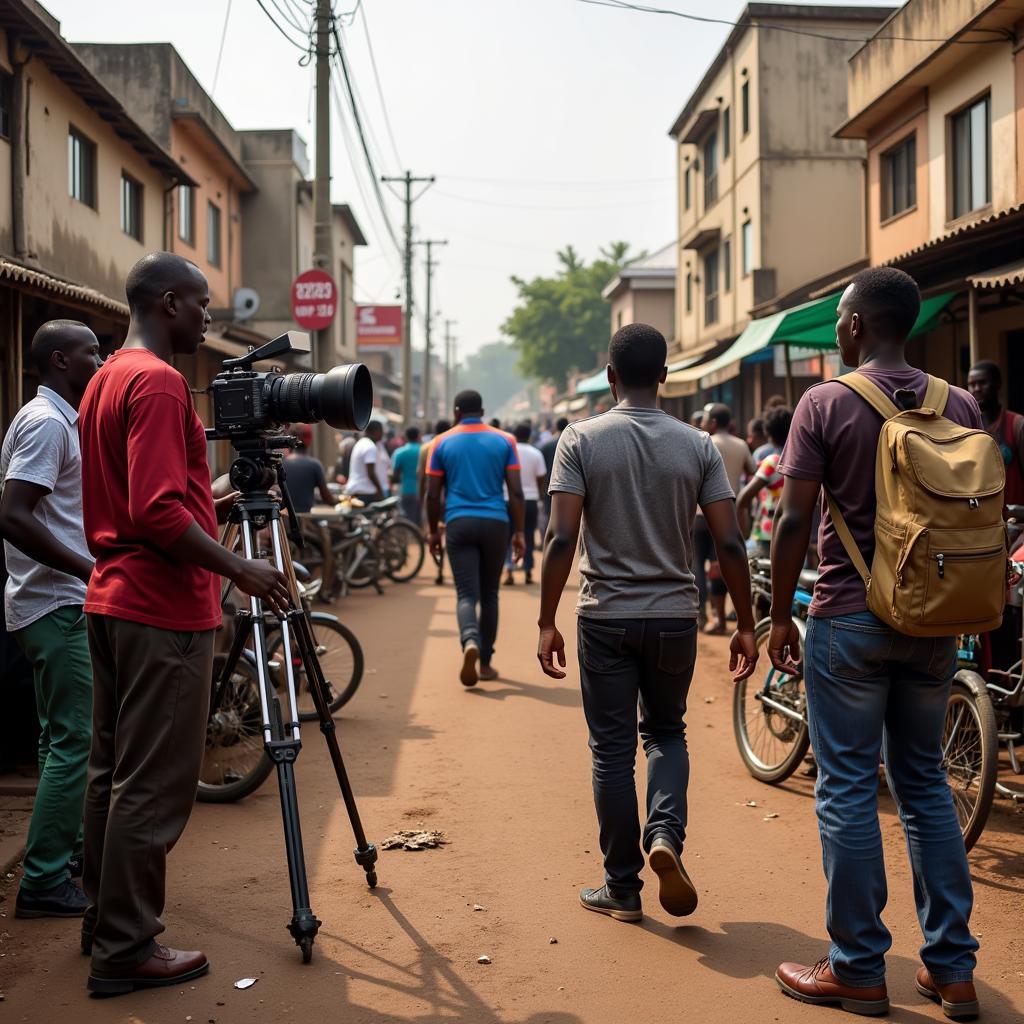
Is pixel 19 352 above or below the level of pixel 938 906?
above

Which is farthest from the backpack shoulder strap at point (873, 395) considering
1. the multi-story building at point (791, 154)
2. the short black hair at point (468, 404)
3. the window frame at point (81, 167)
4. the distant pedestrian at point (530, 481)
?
the multi-story building at point (791, 154)

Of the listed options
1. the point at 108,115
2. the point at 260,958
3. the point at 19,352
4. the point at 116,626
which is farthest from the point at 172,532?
the point at 108,115

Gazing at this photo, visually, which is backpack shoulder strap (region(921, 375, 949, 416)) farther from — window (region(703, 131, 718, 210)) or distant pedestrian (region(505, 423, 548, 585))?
window (region(703, 131, 718, 210))

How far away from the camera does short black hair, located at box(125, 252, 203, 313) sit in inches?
152

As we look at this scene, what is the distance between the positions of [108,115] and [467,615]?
10.9m

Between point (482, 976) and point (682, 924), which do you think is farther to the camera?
point (682, 924)

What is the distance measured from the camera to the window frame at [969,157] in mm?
15445

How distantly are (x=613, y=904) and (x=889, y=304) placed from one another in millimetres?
2215

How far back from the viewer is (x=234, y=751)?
6.05 metres

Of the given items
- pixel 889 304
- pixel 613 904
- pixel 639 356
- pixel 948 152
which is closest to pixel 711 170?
pixel 948 152

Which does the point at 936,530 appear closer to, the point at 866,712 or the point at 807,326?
the point at 866,712

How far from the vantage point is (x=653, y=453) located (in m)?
4.39

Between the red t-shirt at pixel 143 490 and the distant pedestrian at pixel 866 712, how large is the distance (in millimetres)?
1762

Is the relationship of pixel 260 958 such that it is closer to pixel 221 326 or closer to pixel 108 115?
pixel 108 115
